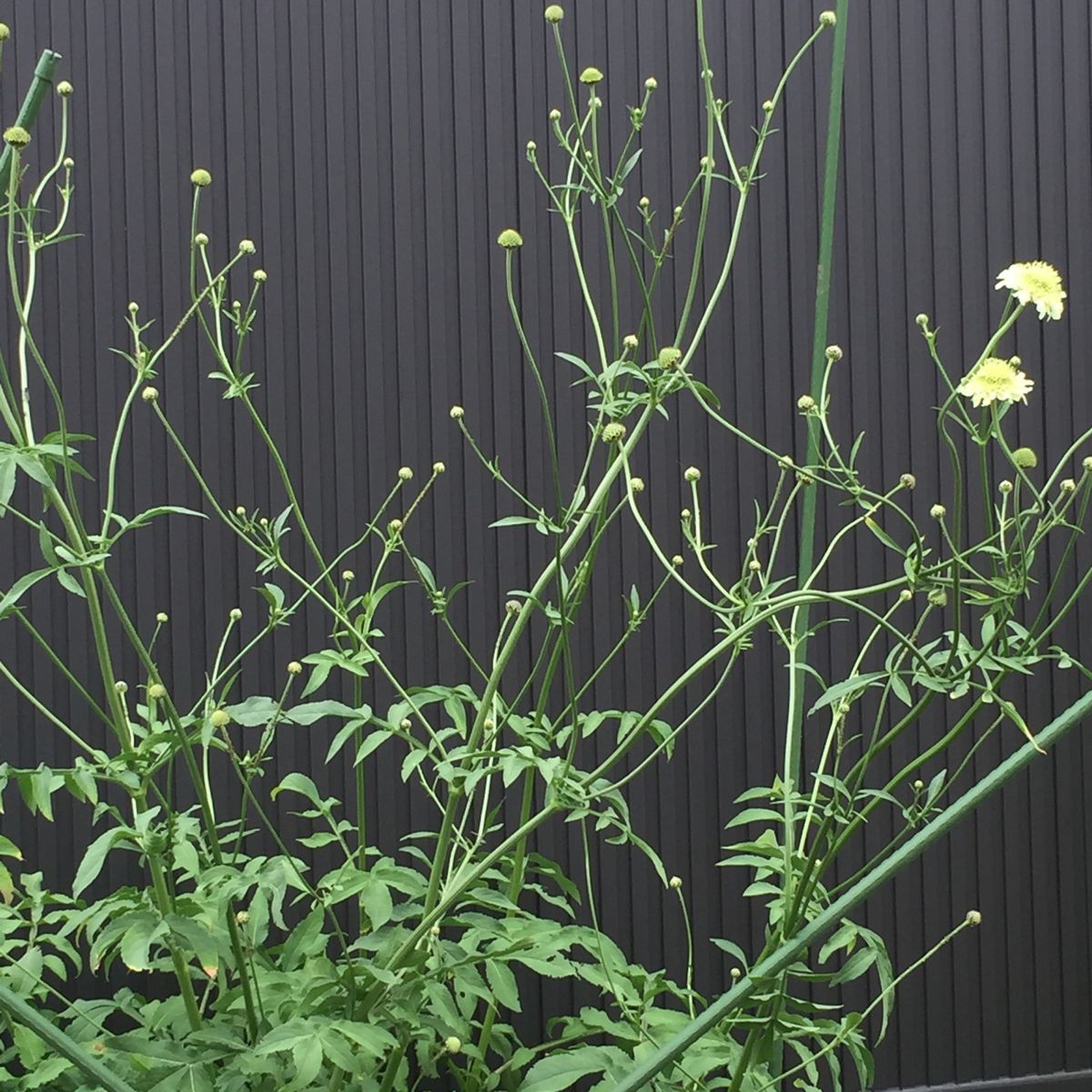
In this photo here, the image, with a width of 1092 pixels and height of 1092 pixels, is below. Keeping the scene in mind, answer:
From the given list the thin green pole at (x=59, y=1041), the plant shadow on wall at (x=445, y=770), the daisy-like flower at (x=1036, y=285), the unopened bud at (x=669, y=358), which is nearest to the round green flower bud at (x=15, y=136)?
the plant shadow on wall at (x=445, y=770)

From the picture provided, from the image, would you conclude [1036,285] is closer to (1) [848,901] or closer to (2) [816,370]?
(2) [816,370]

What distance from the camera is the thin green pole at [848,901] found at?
3.90 feet

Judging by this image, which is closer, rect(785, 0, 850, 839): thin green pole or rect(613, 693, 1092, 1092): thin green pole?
rect(613, 693, 1092, 1092): thin green pole

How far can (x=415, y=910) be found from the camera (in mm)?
1438

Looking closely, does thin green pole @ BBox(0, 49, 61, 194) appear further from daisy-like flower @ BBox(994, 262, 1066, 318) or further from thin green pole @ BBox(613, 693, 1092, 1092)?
thin green pole @ BBox(613, 693, 1092, 1092)

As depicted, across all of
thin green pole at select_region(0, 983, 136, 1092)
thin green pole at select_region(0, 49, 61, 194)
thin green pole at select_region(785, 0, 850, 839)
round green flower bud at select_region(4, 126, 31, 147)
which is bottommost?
thin green pole at select_region(0, 983, 136, 1092)

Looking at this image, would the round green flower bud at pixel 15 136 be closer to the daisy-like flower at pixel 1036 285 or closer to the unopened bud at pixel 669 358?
the unopened bud at pixel 669 358

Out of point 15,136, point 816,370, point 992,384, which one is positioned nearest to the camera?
point 992,384

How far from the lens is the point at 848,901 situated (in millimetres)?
1214

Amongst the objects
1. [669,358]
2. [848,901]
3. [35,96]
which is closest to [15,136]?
[35,96]

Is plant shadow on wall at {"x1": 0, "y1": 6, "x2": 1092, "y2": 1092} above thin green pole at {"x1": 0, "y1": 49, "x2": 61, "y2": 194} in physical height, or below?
below

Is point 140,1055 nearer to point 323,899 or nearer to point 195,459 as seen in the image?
point 323,899

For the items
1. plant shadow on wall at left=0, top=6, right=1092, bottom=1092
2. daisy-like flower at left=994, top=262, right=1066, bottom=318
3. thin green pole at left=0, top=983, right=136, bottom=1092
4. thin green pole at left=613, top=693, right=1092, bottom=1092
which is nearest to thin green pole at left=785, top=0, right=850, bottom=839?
plant shadow on wall at left=0, top=6, right=1092, bottom=1092

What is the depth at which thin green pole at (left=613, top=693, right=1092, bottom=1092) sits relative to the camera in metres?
1.19
